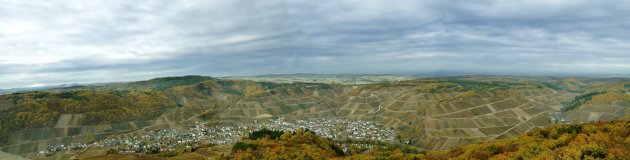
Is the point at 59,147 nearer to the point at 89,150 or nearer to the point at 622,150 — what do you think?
the point at 89,150

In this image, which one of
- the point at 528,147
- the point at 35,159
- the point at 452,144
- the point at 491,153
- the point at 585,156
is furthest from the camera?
the point at 452,144

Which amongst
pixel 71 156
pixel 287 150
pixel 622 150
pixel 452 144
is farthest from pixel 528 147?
pixel 71 156

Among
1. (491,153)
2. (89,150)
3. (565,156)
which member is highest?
(565,156)

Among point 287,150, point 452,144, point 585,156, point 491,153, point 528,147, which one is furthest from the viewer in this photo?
point 452,144

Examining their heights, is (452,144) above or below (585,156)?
below

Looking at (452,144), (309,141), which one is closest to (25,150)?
(309,141)

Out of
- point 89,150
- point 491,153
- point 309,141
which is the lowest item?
point 89,150

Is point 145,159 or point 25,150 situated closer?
point 145,159

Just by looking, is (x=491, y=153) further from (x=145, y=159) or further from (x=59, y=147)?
(x=59, y=147)

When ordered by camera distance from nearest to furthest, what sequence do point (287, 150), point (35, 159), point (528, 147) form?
point (528, 147), point (287, 150), point (35, 159)
